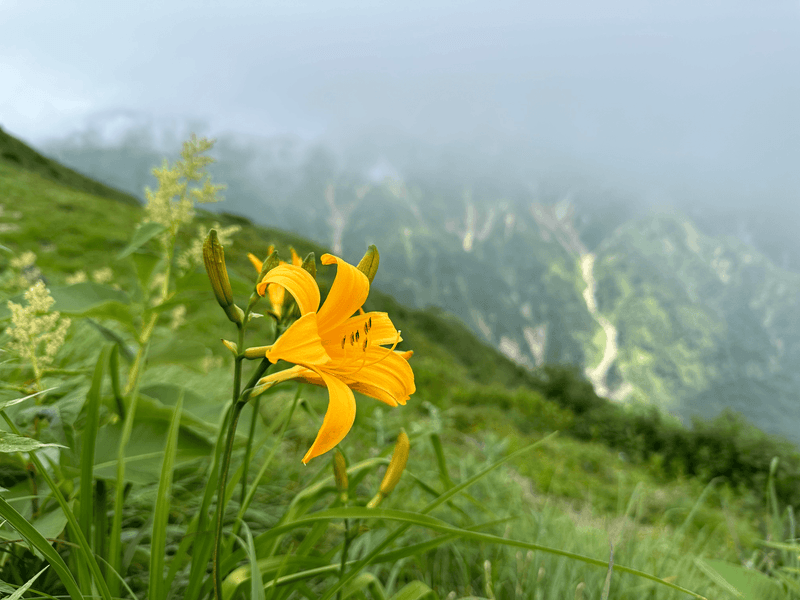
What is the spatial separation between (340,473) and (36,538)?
0.60 metres

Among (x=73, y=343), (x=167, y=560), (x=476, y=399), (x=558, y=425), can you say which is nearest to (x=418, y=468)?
(x=167, y=560)

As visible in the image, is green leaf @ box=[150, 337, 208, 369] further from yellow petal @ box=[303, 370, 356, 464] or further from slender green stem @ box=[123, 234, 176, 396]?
yellow petal @ box=[303, 370, 356, 464]

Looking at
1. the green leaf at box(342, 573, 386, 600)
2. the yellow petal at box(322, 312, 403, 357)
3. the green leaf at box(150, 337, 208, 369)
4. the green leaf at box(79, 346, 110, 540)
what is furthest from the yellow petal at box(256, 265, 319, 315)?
the green leaf at box(150, 337, 208, 369)

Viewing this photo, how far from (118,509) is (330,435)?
77 cm

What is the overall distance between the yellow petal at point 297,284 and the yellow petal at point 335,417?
13cm

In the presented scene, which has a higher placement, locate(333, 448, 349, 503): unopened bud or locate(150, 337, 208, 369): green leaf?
locate(150, 337, 208, 369): green leaf

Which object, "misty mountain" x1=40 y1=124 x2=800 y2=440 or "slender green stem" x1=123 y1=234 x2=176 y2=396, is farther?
"misty mountain" x1=40 y1=124 x2=800 y2=440

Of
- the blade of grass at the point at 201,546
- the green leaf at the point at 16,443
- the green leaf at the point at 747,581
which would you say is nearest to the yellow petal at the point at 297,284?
the green leaf at the point at 16,443

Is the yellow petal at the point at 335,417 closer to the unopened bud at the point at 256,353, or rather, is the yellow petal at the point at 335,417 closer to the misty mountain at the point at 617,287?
the unopened bud at the point at 256,353

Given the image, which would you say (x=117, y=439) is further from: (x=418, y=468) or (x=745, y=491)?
(x=745, y=491)

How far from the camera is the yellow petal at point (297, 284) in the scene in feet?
2.17

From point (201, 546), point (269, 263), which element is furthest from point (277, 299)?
point (201, 546)

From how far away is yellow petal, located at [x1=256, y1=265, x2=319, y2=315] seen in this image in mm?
662

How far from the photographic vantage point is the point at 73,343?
1822 millimetres
